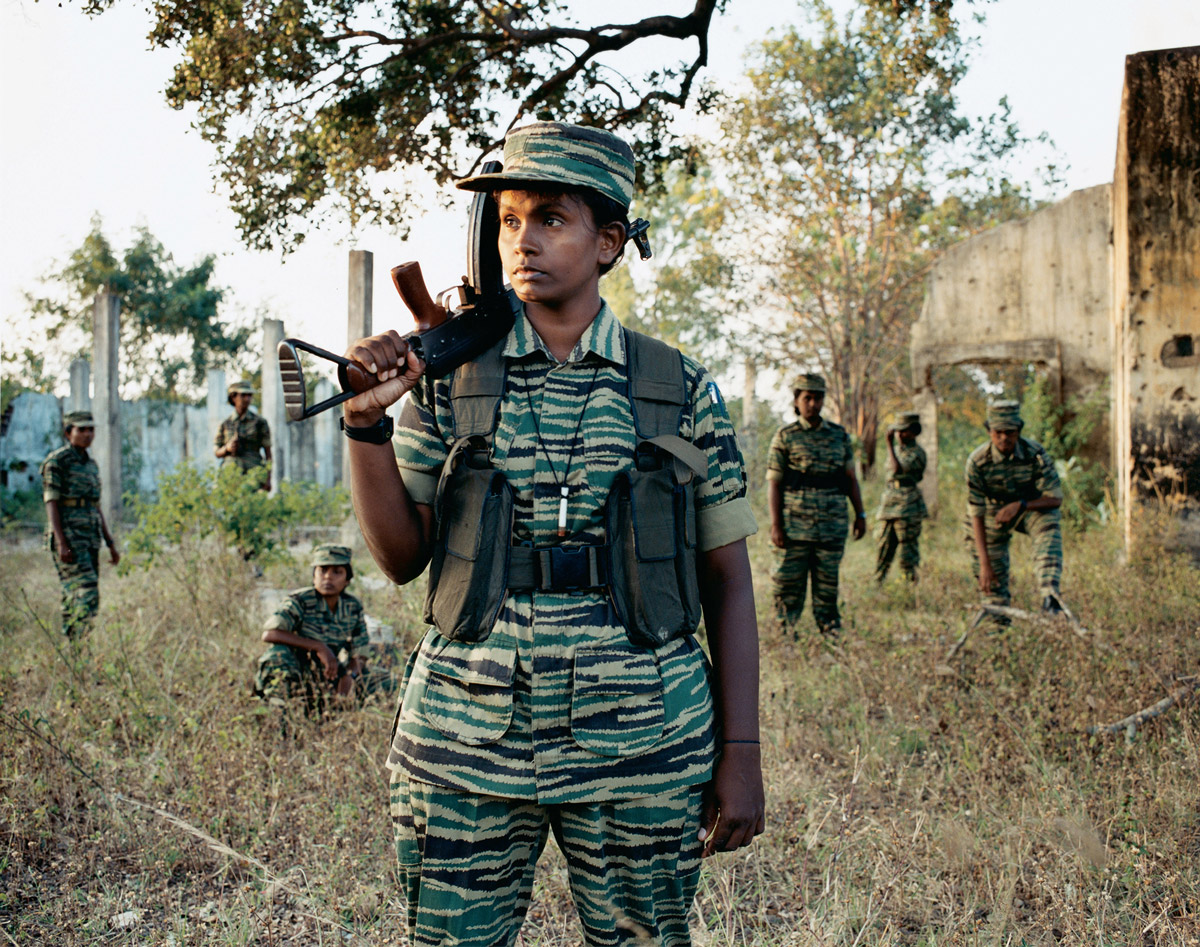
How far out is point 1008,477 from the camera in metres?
6.61

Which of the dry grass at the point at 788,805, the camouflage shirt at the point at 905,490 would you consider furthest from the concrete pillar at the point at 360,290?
the camouflage shirt at the point at 905,490

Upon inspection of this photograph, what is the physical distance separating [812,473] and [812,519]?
0.34 meters

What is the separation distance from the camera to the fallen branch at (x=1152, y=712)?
12.7ft

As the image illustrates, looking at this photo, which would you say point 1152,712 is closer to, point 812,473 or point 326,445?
point 812,473

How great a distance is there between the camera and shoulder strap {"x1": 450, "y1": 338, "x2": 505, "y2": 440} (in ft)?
5.20

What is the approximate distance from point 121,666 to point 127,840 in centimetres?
176

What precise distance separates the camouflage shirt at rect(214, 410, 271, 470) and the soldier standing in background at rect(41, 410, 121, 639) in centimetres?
213

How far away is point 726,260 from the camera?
1844cm

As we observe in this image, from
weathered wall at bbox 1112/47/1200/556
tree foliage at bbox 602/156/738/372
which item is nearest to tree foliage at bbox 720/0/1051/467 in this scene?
tree foliage at bbox 602/156/738/372

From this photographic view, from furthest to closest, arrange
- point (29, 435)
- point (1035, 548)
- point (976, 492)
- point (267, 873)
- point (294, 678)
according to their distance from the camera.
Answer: point (29, 435), point (976, 492), point (1035, 548), point (294, 678), point (267, 873)

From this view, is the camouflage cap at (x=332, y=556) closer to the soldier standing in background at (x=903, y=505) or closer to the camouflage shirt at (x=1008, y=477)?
the camouflage shirt at (x=1008, y=477)

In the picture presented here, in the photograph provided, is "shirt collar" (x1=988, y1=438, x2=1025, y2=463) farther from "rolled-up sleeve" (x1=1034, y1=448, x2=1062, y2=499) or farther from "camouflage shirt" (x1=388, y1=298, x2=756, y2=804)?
"camouflage shirt" (x1=388, y1=298, x2=756, y2=804)

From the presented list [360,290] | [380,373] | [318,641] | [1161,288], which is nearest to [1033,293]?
[1161,288]

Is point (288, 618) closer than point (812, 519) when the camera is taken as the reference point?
Yes
